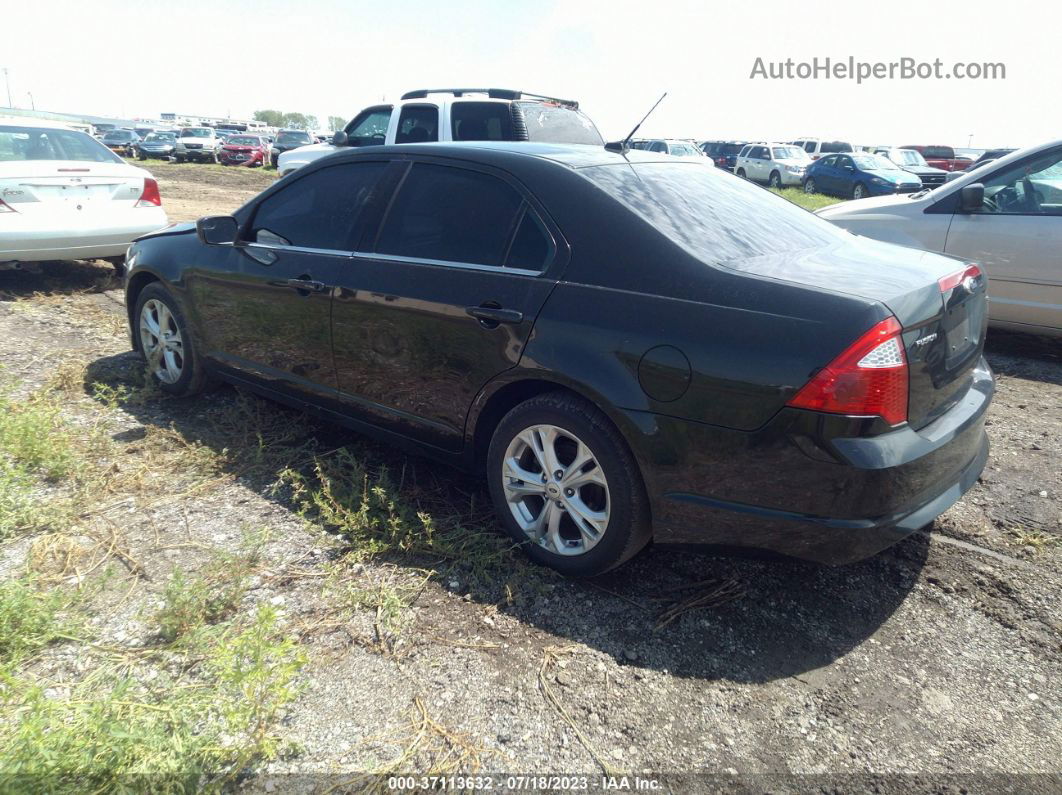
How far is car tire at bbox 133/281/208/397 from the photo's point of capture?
4805 mm

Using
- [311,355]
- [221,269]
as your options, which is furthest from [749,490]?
[221,269]

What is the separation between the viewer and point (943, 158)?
3550cm

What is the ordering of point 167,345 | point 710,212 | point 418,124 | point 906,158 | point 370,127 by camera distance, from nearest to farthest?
1. point 710,212
2. point 167,345
3. point 418,124
4. point 370,127
5. point 906,158

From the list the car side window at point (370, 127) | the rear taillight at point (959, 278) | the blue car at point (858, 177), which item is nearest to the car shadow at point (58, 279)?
the car side window at point (370, 127)

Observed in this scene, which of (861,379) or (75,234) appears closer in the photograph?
(861,379)

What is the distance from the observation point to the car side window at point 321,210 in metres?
3.92

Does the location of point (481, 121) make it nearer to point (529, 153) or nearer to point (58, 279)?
point (58, 279)

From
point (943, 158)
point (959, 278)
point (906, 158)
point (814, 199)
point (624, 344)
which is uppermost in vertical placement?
point (959, 278)

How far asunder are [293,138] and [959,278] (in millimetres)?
36934

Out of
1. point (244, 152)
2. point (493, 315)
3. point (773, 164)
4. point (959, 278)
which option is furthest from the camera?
point (244, 152)

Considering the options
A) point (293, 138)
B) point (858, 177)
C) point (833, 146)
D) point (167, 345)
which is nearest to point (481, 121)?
point (167, 345)

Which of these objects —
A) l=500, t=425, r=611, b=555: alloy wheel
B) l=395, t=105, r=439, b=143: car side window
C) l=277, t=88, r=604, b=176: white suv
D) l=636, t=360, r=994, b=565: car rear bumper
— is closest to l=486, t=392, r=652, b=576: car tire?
l=500, t=425, r=611, b=555: alloy wheel

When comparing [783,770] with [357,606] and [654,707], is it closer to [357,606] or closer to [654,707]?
[654,707]

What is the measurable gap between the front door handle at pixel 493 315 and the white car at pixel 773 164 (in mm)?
29188
